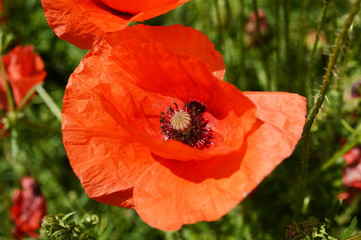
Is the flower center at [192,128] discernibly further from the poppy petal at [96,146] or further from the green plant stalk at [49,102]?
the green plant stalk at [49,102]

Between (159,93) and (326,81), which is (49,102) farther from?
(326,81)

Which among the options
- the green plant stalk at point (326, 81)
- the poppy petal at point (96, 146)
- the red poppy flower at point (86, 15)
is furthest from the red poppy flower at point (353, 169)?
the red poppy flower at point (86, 15)

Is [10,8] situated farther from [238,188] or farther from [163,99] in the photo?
[238,188]

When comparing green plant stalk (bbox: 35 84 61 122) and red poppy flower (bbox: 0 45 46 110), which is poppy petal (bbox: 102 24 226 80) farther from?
red poppy flower (bbox: 0 45 46 110)

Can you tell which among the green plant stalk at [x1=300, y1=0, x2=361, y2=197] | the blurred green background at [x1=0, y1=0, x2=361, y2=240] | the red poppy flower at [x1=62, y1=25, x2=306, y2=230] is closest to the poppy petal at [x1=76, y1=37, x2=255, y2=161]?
the red poppy flower at [x1=62, y1=25, x2=306, y2=230]

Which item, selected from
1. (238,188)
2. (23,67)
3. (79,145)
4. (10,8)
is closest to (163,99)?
(79,145)

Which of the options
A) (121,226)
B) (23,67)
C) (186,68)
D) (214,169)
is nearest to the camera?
(214,169)

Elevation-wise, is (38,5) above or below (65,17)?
below
